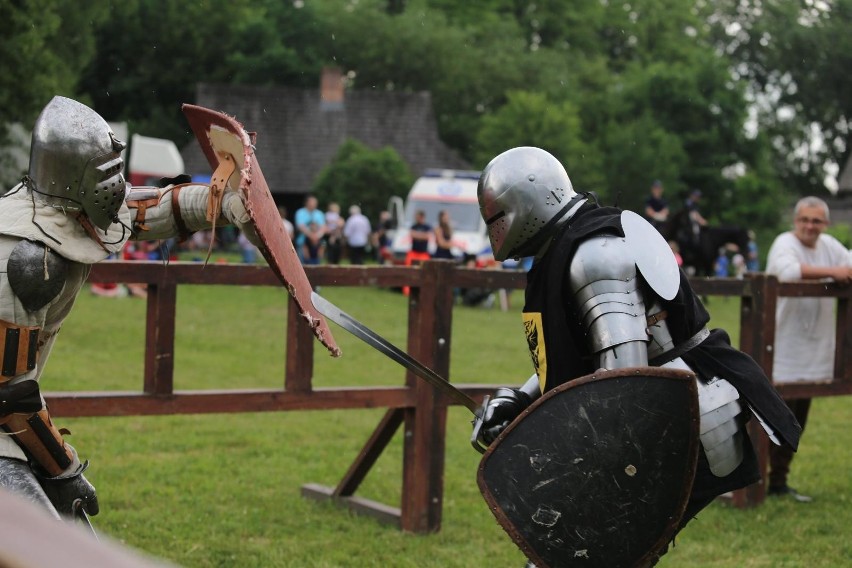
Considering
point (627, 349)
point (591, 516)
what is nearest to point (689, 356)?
point (627, 349)

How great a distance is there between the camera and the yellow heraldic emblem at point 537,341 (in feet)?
11.6

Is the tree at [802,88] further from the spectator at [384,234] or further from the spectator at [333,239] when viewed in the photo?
the spectator at [333,239]

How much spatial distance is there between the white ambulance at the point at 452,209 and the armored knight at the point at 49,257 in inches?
676

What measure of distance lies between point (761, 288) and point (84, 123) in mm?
4446

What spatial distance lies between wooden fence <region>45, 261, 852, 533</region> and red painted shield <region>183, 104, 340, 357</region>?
1087 mm

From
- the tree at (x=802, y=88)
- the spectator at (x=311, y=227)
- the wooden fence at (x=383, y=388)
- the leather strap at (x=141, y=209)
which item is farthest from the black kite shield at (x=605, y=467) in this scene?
the tree at (x=802, y=88)

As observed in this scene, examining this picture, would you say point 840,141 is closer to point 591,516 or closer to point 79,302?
point 79,302

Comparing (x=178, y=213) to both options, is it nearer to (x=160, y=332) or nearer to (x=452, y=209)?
(x=160, y=332)

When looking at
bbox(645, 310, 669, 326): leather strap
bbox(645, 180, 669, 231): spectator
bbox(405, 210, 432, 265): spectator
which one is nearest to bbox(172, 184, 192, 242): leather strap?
bbox(645, 310, 669, 326): leather strap

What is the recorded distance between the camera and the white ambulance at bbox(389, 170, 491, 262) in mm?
21047

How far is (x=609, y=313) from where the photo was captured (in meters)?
3.33

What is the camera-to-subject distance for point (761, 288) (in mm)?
6746

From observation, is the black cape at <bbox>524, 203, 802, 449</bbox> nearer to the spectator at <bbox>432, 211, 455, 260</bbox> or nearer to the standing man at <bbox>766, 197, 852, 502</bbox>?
the standing man at <bbox>766, 197, 852, 502</bbox>

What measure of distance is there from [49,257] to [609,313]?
1678 mm
